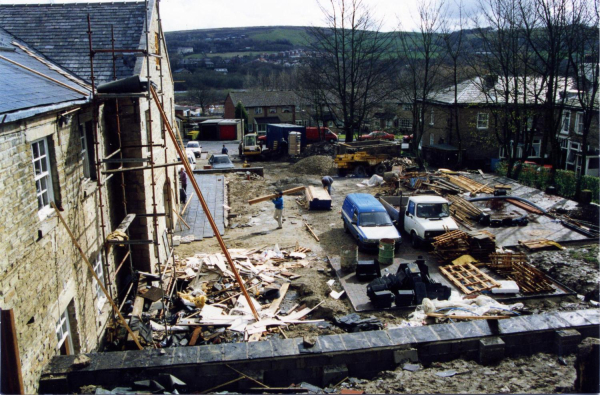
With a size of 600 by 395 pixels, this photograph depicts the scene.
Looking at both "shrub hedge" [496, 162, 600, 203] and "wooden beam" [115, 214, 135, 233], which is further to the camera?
"shrub hedge" [496, 162, 600, 203]

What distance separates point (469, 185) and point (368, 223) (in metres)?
10.2

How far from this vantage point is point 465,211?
70.5 feet

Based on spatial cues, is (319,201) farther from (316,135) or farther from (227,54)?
(227,54)

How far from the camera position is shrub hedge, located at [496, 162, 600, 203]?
24719 mm

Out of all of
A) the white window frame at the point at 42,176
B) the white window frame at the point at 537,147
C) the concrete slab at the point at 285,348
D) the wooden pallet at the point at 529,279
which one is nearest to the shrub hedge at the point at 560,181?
the white window frame at the point at 537,147

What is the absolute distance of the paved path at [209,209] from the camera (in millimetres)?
20281

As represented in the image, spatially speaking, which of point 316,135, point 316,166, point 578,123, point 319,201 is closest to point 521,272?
point 319,201

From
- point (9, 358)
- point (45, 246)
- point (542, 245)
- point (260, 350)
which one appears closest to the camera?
point (9, 358)

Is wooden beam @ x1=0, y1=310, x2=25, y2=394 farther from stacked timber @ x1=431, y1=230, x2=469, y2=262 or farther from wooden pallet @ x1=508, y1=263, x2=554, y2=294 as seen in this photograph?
stacked timber @ x1=431, y1=230, x2=469, y2=262

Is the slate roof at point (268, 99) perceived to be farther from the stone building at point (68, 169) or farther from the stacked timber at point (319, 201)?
the stone building at point (68, 169)

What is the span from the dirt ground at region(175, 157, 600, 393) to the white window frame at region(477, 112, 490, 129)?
14.1m

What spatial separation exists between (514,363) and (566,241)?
1092cm

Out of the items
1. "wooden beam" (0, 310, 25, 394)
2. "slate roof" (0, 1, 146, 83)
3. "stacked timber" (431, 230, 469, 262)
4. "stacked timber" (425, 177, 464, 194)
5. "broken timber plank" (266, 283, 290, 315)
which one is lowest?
"broken timber plank" (266, 283, 290, 315)

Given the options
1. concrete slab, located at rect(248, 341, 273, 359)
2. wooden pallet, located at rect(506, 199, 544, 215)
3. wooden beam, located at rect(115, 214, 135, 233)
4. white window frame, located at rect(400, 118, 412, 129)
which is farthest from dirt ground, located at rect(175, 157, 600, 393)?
white window frame, located at rect(400, 118, 412, 129)
